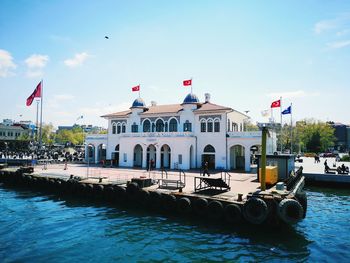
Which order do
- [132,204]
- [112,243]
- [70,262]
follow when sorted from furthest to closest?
[132,204] → [112,243] → [70,262]

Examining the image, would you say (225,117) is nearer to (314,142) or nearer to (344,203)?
(344,203)

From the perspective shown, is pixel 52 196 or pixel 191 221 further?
pixel 52 196

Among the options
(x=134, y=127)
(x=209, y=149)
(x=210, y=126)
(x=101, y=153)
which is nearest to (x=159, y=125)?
(x=134, y=127)

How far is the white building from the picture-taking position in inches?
1471

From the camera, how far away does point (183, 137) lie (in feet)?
125

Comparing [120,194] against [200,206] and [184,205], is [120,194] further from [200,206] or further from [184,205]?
[200,206]

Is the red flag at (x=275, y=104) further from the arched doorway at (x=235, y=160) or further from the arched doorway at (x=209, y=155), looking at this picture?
the arched doorway at (x=209, y=155)

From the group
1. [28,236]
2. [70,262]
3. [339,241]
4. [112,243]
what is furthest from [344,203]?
[28,236]

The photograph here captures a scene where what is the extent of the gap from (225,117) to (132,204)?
20.2 m

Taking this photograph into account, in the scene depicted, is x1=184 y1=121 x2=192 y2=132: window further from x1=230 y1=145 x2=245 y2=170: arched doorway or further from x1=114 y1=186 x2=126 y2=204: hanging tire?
x1=114 y1=186 x2=126 y2=204: hanging tire

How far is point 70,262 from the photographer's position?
11750mm

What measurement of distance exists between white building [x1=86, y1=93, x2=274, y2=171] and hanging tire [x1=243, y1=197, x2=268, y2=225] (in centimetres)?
1967

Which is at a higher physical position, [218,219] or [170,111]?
[170,111]

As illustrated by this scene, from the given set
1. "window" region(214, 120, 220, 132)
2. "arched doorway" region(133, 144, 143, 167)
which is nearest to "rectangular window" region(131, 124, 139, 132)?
"arched doorway" region(133, 144, 143, 167)
